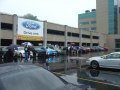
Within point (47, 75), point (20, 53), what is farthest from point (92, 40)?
point (47, 75)

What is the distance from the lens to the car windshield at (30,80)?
4.39 m

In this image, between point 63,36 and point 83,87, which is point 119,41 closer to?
point 63,36

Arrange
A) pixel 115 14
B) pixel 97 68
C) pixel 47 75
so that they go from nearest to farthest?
1. pixel 47 75
2. pixel 97 68
3. pixel 115 14

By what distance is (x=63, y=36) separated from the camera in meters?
73.4

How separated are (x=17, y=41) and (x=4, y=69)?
170 feet

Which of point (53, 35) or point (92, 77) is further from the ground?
point (53, 35)

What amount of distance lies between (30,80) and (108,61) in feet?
46.5

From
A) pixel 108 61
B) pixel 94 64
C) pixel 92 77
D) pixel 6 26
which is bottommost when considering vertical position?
pixel 92 77

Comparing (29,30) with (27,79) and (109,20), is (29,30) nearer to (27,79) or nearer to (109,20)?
(27,79)

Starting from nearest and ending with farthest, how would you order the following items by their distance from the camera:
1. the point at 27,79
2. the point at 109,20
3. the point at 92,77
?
1. the point at 27,79
2. the point at 92,77
3. the point at 109,20

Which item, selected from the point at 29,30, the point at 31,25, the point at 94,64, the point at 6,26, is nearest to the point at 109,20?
the point at 31,25

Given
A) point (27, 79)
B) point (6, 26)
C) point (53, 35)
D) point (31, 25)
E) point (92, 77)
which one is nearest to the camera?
point (27, 79)

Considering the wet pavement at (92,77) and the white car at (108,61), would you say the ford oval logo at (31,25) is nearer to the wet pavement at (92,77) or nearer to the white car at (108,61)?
the white car at (108,61)

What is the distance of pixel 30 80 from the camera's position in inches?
183
